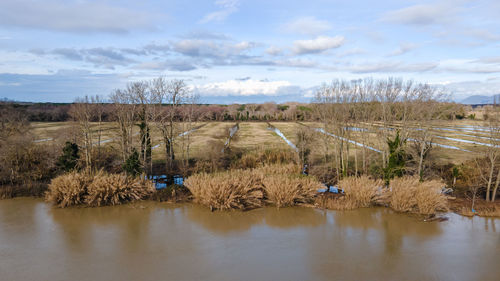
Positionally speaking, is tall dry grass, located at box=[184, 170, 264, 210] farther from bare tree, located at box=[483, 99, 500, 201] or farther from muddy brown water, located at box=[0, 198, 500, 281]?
bare tree, located at box=[483, 99, 500, 201]

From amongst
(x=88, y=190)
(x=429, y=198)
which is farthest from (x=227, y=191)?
(x=429, y=198)

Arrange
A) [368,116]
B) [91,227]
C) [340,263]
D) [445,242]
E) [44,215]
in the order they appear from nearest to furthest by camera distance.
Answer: [340,263] < [445,242] < [91,227] < [44,215] < [368,116]

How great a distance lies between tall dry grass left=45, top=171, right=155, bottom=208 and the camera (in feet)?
46.3

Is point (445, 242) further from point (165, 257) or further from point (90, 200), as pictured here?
point (90, 200)

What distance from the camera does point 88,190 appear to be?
1431 centimetres

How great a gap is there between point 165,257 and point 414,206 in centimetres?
1037

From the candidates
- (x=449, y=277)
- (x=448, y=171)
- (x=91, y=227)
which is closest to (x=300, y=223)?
(x=449, y=277)

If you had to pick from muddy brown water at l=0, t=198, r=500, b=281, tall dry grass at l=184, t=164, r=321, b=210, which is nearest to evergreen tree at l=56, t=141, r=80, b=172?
muddy brown water at l=0, t=198, r=500, b=281

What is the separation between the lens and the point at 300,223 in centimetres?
1285

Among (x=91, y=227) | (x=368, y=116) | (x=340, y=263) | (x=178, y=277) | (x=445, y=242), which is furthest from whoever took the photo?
(x=368, y=116)

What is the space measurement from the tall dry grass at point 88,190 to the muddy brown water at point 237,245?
487 mm

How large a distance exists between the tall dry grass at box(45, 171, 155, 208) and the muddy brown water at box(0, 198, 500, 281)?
49cm

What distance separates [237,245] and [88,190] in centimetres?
764

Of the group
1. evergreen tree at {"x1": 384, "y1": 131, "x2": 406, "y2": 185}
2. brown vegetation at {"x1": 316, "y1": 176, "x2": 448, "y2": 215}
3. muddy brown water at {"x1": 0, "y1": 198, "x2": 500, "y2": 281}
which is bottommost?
muddy brown water at {"x1": 0, "y1": 198, "x2": 500, "y2": 281}
